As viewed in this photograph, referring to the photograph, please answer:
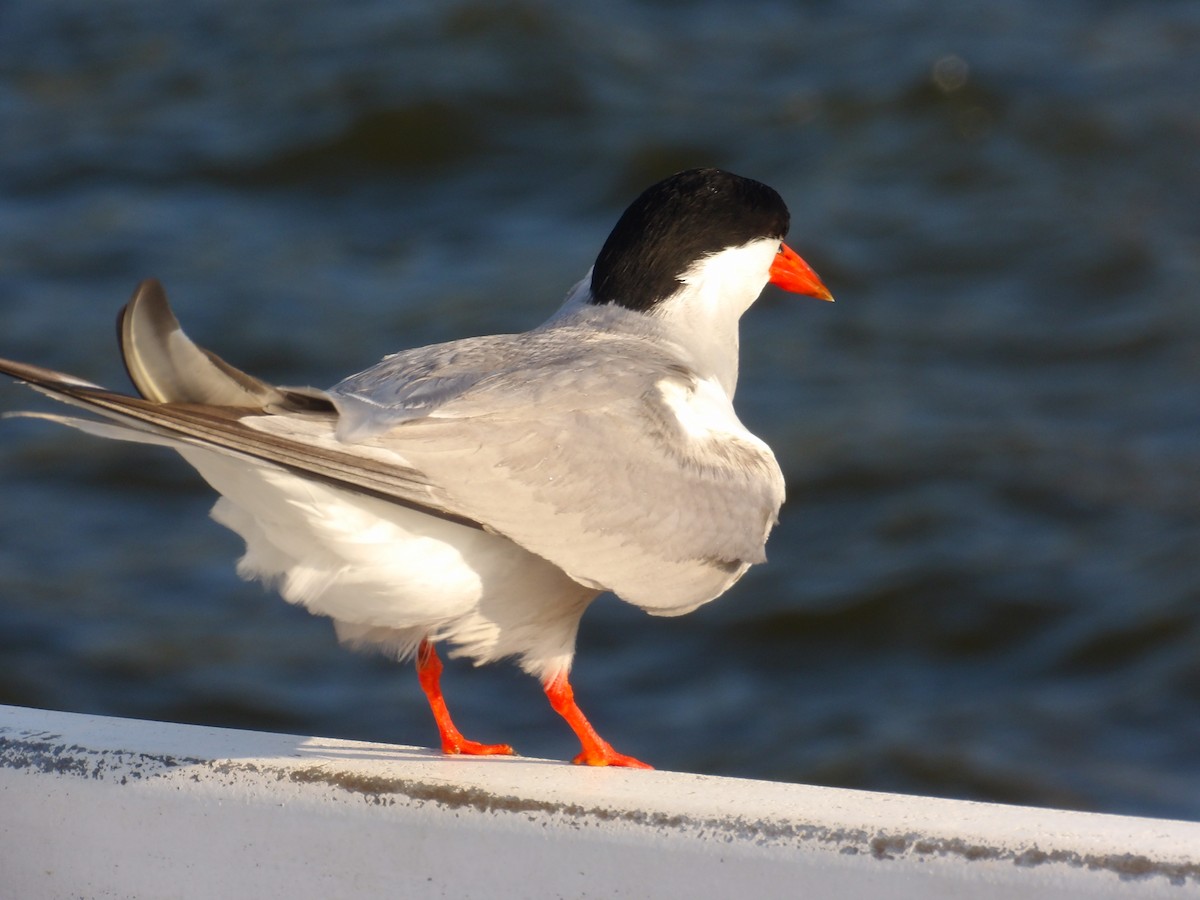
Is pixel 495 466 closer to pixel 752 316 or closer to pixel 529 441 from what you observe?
pixel 529 441

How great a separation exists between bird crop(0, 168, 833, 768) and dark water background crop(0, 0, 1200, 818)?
3669 millimetres

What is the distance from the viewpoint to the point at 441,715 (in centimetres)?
375

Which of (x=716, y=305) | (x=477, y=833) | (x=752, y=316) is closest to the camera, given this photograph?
(x=477, y=833)

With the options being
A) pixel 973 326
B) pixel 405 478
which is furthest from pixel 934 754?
pixel 405 478

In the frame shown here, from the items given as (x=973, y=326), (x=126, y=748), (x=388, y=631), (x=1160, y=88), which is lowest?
(x=126, y=748)

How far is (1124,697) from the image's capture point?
7.75m

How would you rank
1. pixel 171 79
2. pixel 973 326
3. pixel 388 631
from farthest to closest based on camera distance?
pixel 171 79 < pixel 973 326 < pixel 388 631

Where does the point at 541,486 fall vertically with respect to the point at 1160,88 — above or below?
below

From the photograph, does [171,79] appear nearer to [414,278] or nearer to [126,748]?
[414,278]

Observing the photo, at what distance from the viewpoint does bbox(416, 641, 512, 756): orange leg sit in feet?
11.9

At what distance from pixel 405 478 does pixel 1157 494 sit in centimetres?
688

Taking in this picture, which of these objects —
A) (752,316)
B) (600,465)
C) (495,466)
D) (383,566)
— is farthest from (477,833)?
(752,316)

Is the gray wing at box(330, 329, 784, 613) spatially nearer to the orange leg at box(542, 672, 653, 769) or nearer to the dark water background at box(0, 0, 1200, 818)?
the orange leg at box(542, 672, 653, 769)

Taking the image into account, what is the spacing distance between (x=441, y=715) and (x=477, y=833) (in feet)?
3.27
